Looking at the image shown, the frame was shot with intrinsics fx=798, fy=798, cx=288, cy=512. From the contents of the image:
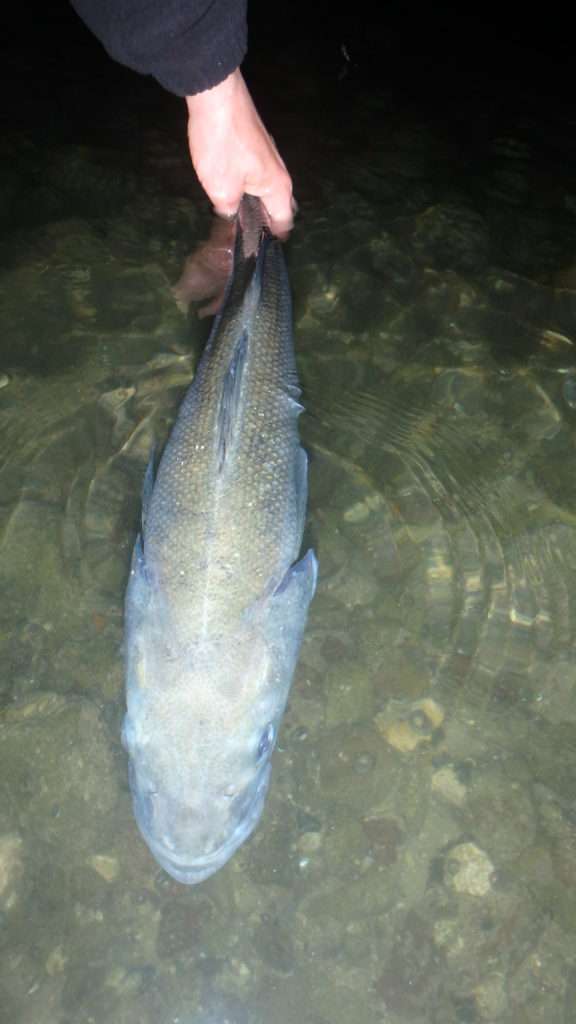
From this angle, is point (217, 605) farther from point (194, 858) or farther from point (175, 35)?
point (175, 35)

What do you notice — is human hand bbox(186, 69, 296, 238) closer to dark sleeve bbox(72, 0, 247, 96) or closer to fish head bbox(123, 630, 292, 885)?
dark sleeve bbox(72, 0, 247, 96)

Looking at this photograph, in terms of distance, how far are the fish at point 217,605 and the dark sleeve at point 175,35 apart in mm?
1016

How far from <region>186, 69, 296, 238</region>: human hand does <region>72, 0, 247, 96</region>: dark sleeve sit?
0.22 meters

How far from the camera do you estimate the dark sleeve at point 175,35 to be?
314 cm

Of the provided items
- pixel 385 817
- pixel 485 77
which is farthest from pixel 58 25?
pixel 385 817

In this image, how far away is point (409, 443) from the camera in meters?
4.37

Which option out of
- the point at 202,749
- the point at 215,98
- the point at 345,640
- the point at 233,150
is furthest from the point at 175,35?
the point at 202,749

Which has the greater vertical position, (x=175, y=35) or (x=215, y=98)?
(x=175, y=35)

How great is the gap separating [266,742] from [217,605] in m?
0.55

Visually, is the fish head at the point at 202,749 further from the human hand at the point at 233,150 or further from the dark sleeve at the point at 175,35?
the human hand at the point at 233,150

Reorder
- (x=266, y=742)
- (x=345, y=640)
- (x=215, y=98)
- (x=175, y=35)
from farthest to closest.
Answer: (x=215, y=98) → (x=345, y=640) → (x=175, y=35) → (x=266, y=742)

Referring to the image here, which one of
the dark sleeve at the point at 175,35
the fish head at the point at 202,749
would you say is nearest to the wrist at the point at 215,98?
the dark sleeve at the point at 175,35

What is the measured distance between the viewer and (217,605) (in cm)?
305

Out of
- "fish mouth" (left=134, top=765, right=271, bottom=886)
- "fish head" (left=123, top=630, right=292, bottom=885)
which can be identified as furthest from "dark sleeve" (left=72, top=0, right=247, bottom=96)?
"fish mouth" (left=134, top=765, right=271, bottom=886)
